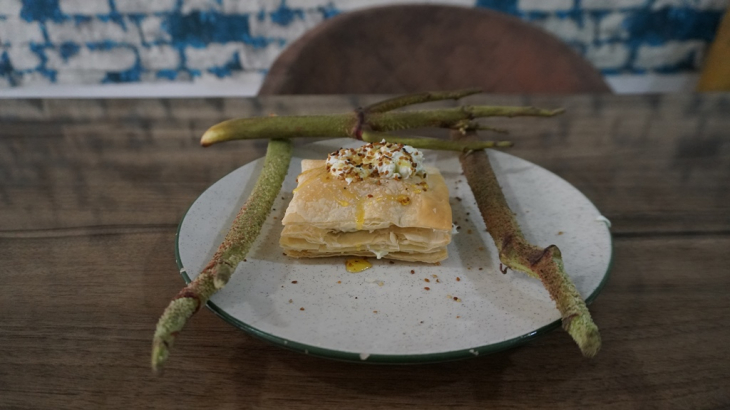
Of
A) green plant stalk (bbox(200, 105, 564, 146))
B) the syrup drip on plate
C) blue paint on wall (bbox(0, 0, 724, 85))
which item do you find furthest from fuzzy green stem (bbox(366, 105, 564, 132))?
blue paint on wall (bbox(0, 0, 724, 85))

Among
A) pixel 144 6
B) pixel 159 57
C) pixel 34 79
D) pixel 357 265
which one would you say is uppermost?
pixel 144 6

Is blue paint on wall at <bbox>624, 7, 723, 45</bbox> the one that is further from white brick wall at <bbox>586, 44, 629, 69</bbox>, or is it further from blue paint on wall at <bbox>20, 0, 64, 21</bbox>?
blue paint on wall at <bbox>20, 0, 64, 21</bbox>

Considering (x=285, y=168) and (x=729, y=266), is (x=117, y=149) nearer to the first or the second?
(x=285, y=168)

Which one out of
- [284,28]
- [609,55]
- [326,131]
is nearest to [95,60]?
[284,28]

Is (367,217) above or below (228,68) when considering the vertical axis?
above

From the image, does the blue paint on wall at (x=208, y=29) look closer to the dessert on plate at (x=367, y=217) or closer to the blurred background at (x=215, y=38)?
the blurred background at (x=215, y=38)

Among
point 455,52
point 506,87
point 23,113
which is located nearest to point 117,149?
point 23,113

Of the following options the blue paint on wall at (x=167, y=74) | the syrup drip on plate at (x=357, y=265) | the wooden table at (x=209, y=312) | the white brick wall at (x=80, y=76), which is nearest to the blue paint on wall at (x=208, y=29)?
the blue paint on wall at (x=167, y=74)

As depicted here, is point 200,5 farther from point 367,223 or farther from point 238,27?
point 367,223
